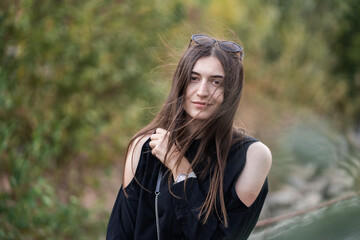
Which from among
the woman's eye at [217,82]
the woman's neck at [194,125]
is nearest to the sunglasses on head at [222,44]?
the woman's eye at [217,82]

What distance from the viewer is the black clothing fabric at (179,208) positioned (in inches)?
54.6

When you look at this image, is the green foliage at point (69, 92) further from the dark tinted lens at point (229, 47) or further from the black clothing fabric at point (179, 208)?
the black clothing fabric at point (179, 208)

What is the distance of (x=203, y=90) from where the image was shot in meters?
1.51

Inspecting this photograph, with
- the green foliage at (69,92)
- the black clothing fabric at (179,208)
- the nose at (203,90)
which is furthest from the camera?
the green foliage at (69,92)

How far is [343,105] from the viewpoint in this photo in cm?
658

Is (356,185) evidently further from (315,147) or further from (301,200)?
(301,200)

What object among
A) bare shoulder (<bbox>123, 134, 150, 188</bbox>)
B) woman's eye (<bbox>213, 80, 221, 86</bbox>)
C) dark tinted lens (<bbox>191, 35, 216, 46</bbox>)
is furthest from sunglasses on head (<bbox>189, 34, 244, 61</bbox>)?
bare shoulder (<bbox>123, 134, 150, 188</bbox>)

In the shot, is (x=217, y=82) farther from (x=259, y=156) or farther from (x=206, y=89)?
(x=259, y=156)

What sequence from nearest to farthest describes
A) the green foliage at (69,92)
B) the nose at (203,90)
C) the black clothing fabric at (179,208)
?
the black clothing fabric at (179,208), the nose at (203,90), the green foliage at (69,92)

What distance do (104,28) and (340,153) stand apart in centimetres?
371

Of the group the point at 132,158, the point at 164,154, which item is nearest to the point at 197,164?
the point at 164,154

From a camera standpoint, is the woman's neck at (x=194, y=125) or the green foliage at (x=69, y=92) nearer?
the woman's neck at (x=194, y=125)

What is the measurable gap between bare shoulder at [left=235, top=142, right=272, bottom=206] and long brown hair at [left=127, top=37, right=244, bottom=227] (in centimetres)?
8

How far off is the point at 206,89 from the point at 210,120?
11cm
